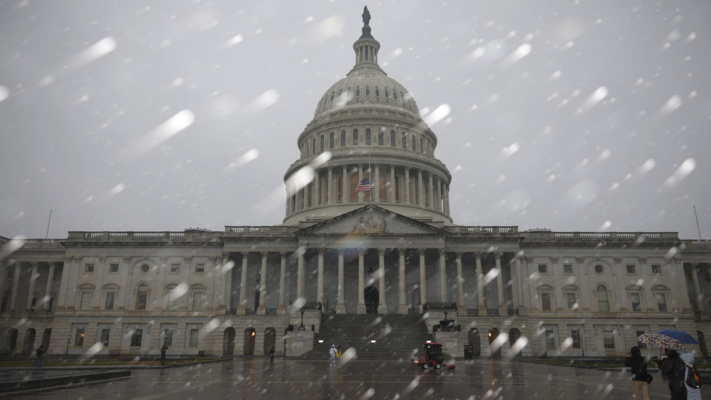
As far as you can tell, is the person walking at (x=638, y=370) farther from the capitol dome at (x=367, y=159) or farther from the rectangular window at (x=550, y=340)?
the capitol dome at (x=367, y=159)

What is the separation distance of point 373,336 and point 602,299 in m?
29.9

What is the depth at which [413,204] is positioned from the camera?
69938mm

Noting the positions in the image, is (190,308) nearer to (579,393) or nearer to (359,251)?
(359,251)

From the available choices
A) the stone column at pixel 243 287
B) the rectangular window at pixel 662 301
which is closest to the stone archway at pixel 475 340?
the rectangular window at pixel 662 301

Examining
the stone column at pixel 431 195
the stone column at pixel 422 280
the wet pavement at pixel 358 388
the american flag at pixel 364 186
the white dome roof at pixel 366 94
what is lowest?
the wet pavement at pixel 358 388

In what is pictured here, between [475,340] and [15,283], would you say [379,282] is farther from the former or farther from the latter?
[15,283]

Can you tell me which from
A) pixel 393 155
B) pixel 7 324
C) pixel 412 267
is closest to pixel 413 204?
pixel 393 155

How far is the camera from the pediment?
179ft

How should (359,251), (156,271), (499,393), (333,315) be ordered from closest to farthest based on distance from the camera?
1. (499,393)
2. (333,315)
3. (359,251)
4. (156,271)

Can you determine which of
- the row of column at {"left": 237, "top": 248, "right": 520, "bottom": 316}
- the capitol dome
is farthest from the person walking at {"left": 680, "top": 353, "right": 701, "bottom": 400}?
the capitol dome

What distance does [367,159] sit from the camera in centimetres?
6988

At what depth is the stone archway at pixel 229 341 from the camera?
54.4m

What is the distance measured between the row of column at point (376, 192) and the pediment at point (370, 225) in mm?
13398

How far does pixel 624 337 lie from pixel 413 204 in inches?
1177
